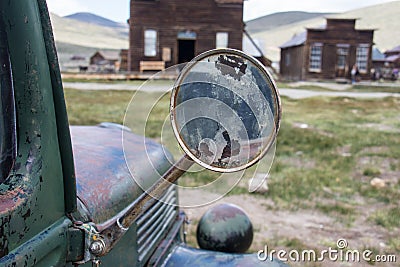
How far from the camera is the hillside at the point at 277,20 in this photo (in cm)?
12244

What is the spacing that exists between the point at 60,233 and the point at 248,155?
0.48 m

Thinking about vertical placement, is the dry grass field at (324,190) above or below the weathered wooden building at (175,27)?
below

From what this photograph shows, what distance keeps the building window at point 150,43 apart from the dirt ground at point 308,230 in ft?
85.2

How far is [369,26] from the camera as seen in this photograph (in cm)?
8306

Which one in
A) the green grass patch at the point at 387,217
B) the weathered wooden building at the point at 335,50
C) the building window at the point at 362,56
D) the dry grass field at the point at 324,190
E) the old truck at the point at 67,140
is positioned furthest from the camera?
the building window at the point at 362,56

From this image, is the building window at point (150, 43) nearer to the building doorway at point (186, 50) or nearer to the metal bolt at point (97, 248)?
the building doorway at point (186, 50)

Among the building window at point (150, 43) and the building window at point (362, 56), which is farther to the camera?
the building window at point (362, 56)

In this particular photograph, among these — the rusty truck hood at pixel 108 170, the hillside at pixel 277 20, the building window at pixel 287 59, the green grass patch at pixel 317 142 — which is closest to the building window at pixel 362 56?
the building window at pixel 287 59

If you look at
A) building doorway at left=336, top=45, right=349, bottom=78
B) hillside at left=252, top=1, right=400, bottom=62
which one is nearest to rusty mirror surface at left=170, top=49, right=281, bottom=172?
building doorway at left=336, top=45, right=349, bottom=78

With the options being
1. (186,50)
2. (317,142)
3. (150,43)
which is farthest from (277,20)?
(317,142)

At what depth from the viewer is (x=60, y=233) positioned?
1126 millimetres

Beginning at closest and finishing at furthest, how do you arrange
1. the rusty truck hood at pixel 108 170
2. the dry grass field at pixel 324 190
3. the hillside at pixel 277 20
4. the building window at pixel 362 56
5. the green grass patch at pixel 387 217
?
the rusty truck hood at pixel 108 170 < the dry grass field at pixel 324 190 < the green grass patch at pixel 387 217 < the building window at pixel 362 56 < the hillside at pixel 277 20

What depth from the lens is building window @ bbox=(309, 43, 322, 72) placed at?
1396 inches

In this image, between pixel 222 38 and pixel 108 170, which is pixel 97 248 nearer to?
pixel 108 170
